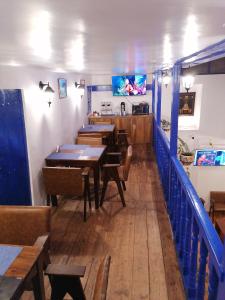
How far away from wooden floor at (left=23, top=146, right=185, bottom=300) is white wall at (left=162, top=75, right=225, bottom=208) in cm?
393

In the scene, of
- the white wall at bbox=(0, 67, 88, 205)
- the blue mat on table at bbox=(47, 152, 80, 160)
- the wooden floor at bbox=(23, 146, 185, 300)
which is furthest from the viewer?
the blue mat on table at bbox=(47, 152, 80, 160)

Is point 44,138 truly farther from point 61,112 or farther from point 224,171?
point 224,171

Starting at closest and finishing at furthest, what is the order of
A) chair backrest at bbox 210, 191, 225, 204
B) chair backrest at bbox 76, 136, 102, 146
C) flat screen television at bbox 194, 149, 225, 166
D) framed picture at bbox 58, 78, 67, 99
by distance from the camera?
1. framed picture at bbox 58, 78, 67, 99
2. chair backrest at bbox 76, 136, 102, 146
3. flat screen television at bbox 194, 149, 225, 166
4. chair backrest at bbox 210, 191, 225, 204

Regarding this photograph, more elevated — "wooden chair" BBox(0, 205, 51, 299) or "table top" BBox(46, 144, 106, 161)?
"table top" BBox(46, 144, 106, 161)

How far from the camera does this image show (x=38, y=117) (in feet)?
11.8

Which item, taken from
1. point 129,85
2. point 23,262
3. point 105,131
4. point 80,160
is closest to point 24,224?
point 23,262

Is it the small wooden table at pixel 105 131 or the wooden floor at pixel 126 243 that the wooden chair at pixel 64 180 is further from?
the small wooden table at pixel 105 131

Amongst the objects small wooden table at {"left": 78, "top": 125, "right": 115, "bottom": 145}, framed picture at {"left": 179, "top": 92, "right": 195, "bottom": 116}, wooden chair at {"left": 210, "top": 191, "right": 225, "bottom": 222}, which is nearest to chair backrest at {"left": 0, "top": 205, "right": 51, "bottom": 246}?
small wooden table at {"left": 78, "top": 125, "right": 115, "bottom": 145}

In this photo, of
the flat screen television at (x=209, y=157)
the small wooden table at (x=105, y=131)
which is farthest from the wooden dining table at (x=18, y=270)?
the flat screen television at (x=209, y=157)

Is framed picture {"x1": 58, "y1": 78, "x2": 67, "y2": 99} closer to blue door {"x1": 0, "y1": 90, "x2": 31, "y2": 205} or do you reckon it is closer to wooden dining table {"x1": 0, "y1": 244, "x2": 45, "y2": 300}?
blue door {"x1": 0, "y1": 90, "x2": 31, "y2": 205}

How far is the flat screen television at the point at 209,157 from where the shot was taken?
750 cm

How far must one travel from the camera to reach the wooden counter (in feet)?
24.6

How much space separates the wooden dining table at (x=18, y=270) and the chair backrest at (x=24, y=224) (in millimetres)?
307

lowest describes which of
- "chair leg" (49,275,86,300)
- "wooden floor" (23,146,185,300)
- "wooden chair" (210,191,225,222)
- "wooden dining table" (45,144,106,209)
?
"wooden chair" (210,191,225,222)
